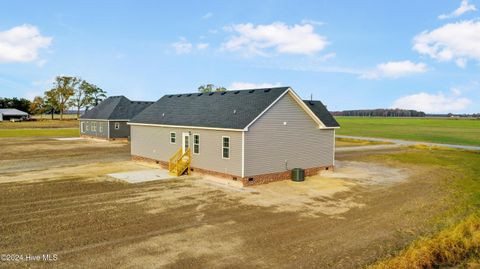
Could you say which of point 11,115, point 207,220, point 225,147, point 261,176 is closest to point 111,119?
point 225,147

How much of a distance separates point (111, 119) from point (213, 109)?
30.3 meters

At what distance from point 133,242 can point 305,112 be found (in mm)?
16085

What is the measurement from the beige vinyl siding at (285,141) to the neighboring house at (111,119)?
114 ft

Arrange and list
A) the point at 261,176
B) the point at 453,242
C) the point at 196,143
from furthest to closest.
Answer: the point at 196,143 → the point at 261,176 → the point at 453,242

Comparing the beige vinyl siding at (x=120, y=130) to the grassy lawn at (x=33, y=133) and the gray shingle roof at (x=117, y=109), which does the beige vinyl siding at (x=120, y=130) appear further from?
the grassy lawn at (x=33, y=133)

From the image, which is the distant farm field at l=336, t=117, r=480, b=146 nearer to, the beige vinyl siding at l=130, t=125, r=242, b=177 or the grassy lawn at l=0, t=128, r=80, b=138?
the beige vinyl siding at l=130, t=125, r=242, b=177

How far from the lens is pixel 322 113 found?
28.0 m

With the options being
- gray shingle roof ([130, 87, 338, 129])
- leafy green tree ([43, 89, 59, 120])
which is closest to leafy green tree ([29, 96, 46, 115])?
leafy green tree ([43, 89, 59, 120])

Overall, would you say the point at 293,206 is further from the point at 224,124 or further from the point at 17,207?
the point at 17,207

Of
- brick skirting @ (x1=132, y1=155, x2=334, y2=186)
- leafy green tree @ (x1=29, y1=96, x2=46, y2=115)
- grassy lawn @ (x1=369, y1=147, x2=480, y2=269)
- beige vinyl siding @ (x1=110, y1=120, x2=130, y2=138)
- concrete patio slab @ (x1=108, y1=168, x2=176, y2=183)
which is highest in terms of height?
leafy green tree @ (x1=29, y1=96, x2=46, y2=115)

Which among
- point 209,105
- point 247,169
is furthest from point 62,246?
point 209,105

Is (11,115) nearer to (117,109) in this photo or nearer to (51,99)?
(51,99)

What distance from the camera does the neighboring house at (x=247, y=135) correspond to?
21.5m

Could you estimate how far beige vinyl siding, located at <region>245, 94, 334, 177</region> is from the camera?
2147 centimetres
